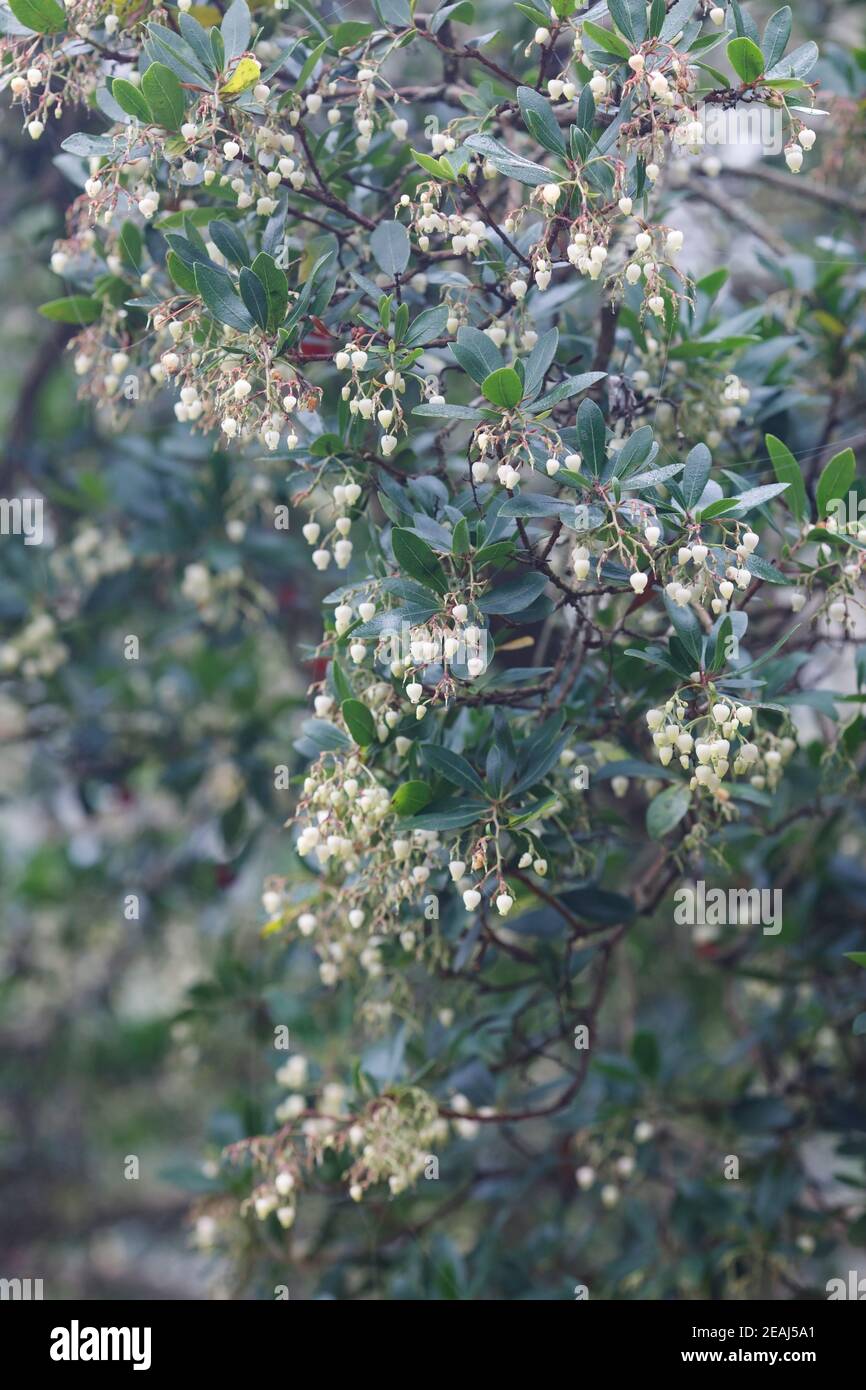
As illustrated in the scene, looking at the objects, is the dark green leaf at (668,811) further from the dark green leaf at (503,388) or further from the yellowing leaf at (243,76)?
the yellowing leaf at (243,76)

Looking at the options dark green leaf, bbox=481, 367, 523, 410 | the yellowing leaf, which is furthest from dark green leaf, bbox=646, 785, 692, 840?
the yellowing leaf

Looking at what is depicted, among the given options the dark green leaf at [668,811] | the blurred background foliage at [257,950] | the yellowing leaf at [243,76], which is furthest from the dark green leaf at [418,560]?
the blurred background foliage at [257,950]

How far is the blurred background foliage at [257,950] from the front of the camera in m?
2.29

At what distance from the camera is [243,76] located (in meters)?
1.51

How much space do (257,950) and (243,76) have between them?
2.28m

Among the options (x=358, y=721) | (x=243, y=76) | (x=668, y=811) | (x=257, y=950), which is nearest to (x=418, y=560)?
(x=358, y=721)

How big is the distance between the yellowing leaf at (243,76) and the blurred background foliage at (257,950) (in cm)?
91

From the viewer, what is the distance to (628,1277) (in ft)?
7.72

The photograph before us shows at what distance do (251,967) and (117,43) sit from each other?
168cm

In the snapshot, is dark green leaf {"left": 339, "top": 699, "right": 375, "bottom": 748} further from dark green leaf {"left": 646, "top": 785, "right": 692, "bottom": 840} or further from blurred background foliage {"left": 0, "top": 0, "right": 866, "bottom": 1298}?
blurred background foliage {"left": 0, "top": 0, "right": 866, "bottom": 1298}

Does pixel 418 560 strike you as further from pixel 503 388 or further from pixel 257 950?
pixel 257 950

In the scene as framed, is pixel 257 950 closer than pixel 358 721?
No
